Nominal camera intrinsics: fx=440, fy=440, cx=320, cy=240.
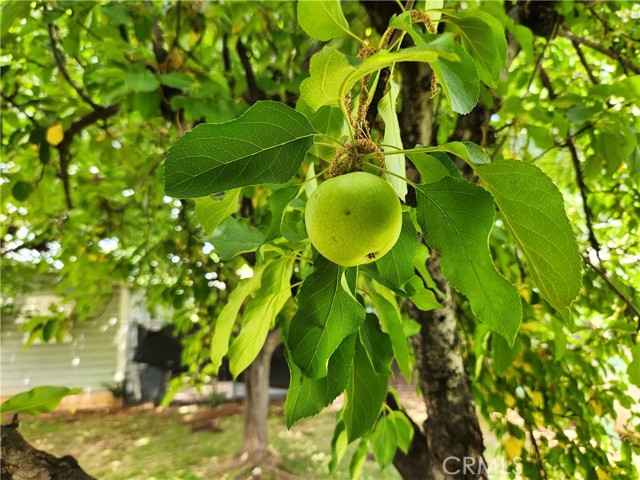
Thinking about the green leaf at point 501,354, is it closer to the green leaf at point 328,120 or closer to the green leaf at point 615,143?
the green leaf at point 615,143

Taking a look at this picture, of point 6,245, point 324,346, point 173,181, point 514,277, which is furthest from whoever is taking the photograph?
point 6,245

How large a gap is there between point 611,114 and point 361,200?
3.84 feet

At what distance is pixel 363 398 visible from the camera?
2.47 feet

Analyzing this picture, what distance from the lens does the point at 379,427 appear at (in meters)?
1.42

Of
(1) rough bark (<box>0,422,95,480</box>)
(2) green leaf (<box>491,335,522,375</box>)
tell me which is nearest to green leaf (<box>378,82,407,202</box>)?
(2) green leaf (<box>491,335,522,375</box>)

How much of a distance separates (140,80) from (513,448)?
1.84 metres

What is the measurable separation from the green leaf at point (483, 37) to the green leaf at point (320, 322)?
382 millimetres

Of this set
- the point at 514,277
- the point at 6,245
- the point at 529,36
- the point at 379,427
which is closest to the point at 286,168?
the point at 529,36

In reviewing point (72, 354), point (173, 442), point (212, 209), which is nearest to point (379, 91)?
point (212, 209)

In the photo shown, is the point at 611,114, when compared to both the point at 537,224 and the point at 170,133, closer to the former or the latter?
the point at 537,224

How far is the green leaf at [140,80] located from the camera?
131cm

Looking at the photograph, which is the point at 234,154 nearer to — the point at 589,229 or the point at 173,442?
the point at 589,229

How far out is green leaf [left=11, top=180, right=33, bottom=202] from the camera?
201 centimetres

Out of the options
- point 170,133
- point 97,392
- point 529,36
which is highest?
point 170,133
